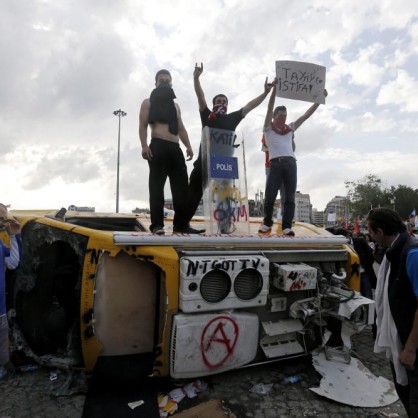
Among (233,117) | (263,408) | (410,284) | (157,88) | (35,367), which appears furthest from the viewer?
(233,117)

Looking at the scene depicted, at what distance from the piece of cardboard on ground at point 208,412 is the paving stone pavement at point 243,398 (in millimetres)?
88

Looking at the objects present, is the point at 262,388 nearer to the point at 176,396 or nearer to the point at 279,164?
the point at 176,396

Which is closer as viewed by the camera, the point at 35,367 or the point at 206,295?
the point at 206,295

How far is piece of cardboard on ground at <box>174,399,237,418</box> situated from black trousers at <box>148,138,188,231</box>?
5.28 feet

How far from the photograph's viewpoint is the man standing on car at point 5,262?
305cm

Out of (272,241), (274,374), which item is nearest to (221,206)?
(272,241)

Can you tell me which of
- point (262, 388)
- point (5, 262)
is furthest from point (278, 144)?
point (5, 262)

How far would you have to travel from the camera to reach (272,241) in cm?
313

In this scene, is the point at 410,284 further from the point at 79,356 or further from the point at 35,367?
the point at 35,367

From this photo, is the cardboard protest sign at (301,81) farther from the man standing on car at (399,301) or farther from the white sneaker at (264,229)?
the man standing on car at (399,301)

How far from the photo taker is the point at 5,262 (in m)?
3.24

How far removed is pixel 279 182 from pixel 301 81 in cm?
142

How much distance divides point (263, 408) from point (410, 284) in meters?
1.46

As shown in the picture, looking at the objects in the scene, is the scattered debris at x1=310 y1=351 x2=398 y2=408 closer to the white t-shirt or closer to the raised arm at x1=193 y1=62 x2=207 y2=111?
the white t-shirt
